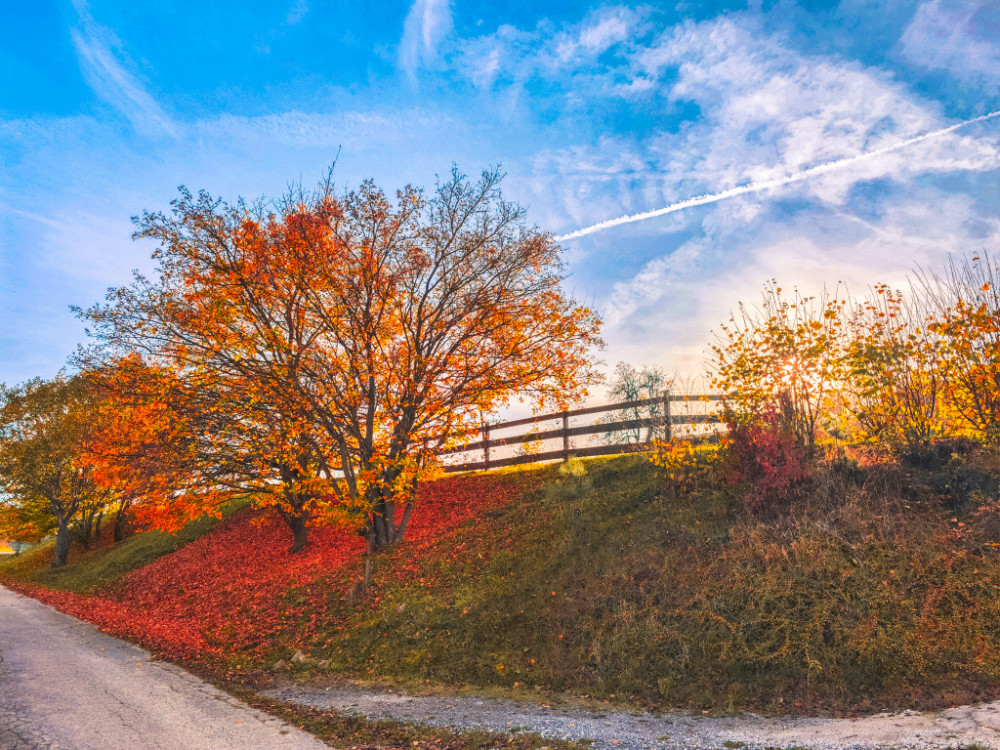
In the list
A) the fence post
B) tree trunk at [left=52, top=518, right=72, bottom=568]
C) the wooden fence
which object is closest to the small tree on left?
tree trunk at [left=52, top=518, right=72, bottom=568]

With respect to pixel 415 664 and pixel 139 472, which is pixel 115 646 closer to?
pixel 139 472

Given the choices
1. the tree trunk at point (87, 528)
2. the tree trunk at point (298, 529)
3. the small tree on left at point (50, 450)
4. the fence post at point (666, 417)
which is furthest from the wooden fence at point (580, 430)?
the tree trunk at point (87, 528)

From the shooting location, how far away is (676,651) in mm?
8297

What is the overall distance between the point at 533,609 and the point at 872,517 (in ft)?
19.2

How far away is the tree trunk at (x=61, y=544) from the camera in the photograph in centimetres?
3020

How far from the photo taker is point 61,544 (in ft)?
99.8

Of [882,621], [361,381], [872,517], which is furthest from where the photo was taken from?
[361,381]

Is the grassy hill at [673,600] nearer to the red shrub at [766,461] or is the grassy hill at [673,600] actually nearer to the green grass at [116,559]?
the red shrub at [766,461]

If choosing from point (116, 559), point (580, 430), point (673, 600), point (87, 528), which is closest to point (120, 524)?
point (87, 528)

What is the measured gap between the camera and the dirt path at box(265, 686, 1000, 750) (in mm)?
5918

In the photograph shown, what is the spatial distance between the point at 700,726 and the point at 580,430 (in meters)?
11.0

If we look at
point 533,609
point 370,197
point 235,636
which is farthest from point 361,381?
Answer: point 533,609

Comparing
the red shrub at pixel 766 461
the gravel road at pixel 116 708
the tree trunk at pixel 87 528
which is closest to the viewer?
the gravel road at pixel 116 708

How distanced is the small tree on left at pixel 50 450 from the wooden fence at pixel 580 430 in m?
20.9
